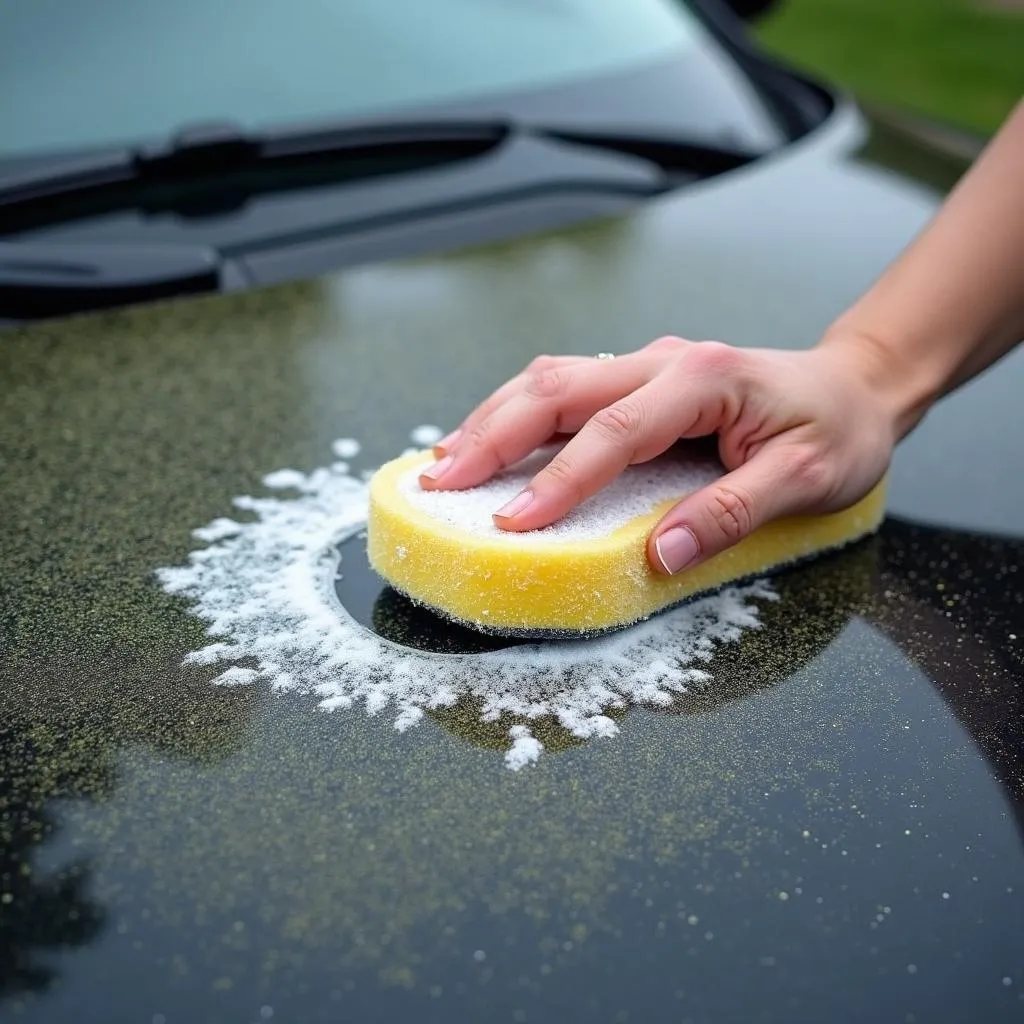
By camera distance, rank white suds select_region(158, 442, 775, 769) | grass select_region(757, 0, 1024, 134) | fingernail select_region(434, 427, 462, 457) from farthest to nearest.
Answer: grass select_region(757, 0, 1024, 134) → fingernail select_region(434, 427, 462, 457) → white suds select_region(158, 442, 775, 769)

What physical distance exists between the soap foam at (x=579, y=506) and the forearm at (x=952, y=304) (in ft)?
0.81

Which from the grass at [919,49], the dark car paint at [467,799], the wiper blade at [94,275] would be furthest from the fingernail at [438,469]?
the grass at [919,49]

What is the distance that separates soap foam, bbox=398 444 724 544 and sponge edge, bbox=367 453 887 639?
11mm

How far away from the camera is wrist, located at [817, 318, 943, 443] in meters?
1.29

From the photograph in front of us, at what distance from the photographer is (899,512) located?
A: 4.36 feet

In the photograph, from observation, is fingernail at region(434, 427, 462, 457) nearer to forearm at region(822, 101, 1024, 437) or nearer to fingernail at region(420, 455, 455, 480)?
fingernail at region(420, 455, 455, 480)

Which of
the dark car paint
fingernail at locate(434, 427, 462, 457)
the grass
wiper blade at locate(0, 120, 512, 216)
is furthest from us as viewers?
the grass

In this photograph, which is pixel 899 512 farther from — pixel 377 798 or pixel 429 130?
pixel 429 130

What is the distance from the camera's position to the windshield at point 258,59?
68.5 inches

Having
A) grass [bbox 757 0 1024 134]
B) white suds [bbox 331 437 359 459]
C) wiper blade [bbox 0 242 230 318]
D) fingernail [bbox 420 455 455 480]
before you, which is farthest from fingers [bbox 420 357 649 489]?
grass [bbox 757 0 1024 134]

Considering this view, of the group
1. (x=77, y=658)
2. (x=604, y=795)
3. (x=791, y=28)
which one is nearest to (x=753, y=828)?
(x=604, y=795)

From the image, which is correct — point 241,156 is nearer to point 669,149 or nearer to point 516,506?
point 669,149

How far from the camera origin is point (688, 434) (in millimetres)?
1187

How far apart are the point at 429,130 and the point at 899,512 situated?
0.95 m
